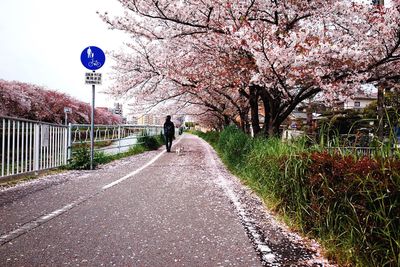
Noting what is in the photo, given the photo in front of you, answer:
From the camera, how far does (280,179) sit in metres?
5.38

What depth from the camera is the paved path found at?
3.18m

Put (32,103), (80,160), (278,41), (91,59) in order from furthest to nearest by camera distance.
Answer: (32,103) < (80,160) < (91,59) < (278,41)

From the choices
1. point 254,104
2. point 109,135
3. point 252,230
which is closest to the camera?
point 252,230

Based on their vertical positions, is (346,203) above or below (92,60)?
below

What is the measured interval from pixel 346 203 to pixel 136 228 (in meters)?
2.49

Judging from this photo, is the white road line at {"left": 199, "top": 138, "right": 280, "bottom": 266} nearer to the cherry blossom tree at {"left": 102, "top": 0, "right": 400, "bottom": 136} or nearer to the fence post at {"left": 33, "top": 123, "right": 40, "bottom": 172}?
the cherry blossom tree at {"left": 102, "top": 0, "right": 400, "bottom": 136}

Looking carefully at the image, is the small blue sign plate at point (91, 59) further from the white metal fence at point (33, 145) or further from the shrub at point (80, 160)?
the shrub at point (80, 160)

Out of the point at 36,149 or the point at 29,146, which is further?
the point at 36,149

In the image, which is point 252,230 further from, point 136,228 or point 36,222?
point 36,222

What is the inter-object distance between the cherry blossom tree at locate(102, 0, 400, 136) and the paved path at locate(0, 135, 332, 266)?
356 cm

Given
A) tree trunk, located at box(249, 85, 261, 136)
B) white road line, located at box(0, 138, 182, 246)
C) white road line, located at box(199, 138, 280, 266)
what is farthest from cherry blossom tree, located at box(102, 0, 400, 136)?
white road line, located at box(0, 138, 182, 246)

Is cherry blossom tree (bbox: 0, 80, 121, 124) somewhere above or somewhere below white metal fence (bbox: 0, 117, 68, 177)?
above

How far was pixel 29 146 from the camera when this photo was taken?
828 centimetres

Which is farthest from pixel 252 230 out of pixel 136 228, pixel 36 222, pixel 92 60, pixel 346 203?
pixel 92 60
